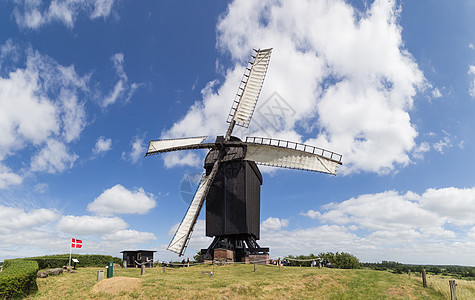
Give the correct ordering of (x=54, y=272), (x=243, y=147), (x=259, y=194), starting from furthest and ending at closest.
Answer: (x=259, y=194) < (x=243, y=147) < (x=54, y=272)

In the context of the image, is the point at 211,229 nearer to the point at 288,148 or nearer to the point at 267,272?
the point at 267,272

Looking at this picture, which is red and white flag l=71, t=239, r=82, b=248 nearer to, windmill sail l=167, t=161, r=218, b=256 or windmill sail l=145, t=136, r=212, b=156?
windmill sail l=167, t=161, r=218, b=256

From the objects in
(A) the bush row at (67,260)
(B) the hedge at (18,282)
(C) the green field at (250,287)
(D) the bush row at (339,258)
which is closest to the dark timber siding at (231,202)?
(C) the green field at (250,287)

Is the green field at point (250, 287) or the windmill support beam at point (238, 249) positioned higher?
the windmill support beam at point (238, 249)

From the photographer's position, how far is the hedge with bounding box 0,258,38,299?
17922 millimetres

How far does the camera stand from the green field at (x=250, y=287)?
60.7 ft

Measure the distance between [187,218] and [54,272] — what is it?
1140 cm

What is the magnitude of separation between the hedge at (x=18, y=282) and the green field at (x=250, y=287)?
67cm

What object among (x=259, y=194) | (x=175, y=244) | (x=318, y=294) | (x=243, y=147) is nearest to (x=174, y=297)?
(x=318, y=294)

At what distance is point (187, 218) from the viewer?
30750mm

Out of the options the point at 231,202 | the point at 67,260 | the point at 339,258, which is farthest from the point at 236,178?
the point at 339,258

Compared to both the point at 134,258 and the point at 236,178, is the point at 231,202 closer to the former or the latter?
the point at 236,178

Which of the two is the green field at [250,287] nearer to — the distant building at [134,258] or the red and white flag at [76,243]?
the red and white flag at [76,243]

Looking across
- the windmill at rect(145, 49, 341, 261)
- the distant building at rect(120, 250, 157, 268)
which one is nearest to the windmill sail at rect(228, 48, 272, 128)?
the windmill at rect(145, 49, 341, 261)
